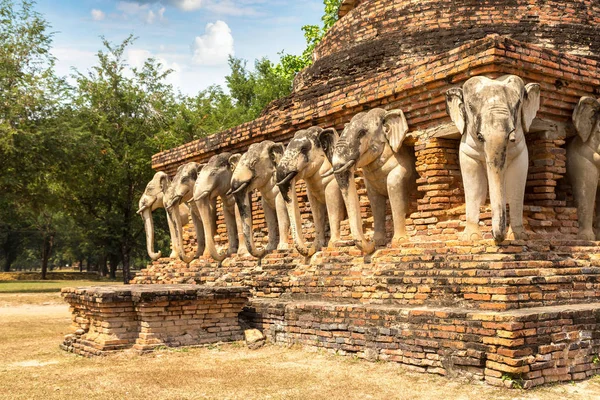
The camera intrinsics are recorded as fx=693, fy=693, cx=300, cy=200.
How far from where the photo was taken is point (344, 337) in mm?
6680

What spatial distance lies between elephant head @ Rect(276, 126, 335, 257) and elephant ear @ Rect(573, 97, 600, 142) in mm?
2762

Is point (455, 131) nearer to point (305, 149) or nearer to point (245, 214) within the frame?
point (305, 149)

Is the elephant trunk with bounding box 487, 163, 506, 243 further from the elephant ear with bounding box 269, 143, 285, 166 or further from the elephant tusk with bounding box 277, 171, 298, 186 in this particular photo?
A: the elephant ear with bounding box 269, 143, 285, 166

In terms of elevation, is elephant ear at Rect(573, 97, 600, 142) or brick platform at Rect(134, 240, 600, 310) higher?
elephant ear at Rect(573, 97, 600, 142)

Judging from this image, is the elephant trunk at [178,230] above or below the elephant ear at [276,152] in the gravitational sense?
below

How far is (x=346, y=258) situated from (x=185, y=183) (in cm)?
420

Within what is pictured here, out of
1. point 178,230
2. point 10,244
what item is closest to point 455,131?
point 178,230

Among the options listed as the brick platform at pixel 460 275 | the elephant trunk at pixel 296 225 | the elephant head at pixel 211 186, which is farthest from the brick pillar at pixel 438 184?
the elephant head at pixel 211 186

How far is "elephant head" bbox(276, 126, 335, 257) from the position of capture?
8.47 meters

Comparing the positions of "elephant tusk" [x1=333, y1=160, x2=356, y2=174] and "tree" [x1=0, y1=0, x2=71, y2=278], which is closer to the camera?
"elephant tusk" [x1=333, y1=160, x2=356, y2=174]

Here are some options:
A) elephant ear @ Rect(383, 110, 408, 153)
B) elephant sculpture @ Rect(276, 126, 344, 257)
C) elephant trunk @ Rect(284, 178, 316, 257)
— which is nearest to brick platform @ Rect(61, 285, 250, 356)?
elephant trunk @ Rect(284, 178, 316, 257)

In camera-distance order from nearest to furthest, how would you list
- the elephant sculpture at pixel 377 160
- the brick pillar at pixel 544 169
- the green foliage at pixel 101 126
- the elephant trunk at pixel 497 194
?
the elephant trunk at pixel 497 194 < the brick pillar at pixel 544 169 < the elephant sculpture at pixel 377 160 < the green foliage at pixel 101 126

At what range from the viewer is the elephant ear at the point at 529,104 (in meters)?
6.63

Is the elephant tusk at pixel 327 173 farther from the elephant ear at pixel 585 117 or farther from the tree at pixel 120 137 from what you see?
the tree at pixel 120 137
